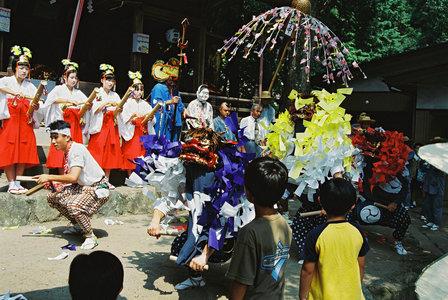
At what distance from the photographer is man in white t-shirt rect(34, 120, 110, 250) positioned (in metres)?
5.03

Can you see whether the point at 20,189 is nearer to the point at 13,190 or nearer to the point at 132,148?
the point at 13,190

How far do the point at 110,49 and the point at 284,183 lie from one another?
11944 millimetres

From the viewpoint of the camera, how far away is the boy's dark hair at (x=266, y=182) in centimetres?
263

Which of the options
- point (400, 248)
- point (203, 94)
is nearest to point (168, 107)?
point (203, 94)

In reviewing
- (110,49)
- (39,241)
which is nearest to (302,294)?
(39,241)

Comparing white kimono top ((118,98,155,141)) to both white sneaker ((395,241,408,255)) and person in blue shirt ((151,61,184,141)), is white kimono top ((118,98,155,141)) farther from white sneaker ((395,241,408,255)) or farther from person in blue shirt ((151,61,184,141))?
white sneaker ((395,241,408,255))

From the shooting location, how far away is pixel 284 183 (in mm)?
2680

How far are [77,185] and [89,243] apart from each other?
731mm

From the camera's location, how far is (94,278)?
2.00 meters

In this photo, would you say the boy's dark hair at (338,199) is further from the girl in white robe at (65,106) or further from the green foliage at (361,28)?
the green foliage at (361,28)

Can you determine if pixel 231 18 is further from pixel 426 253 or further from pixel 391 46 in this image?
pixel 426 253

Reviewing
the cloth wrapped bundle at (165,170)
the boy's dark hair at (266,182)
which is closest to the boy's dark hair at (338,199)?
the boy's dark hair at (266,182)

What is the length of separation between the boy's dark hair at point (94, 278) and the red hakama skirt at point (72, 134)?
16.1 feet

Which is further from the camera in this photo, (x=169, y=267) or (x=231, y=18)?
(x=231, y=18)
